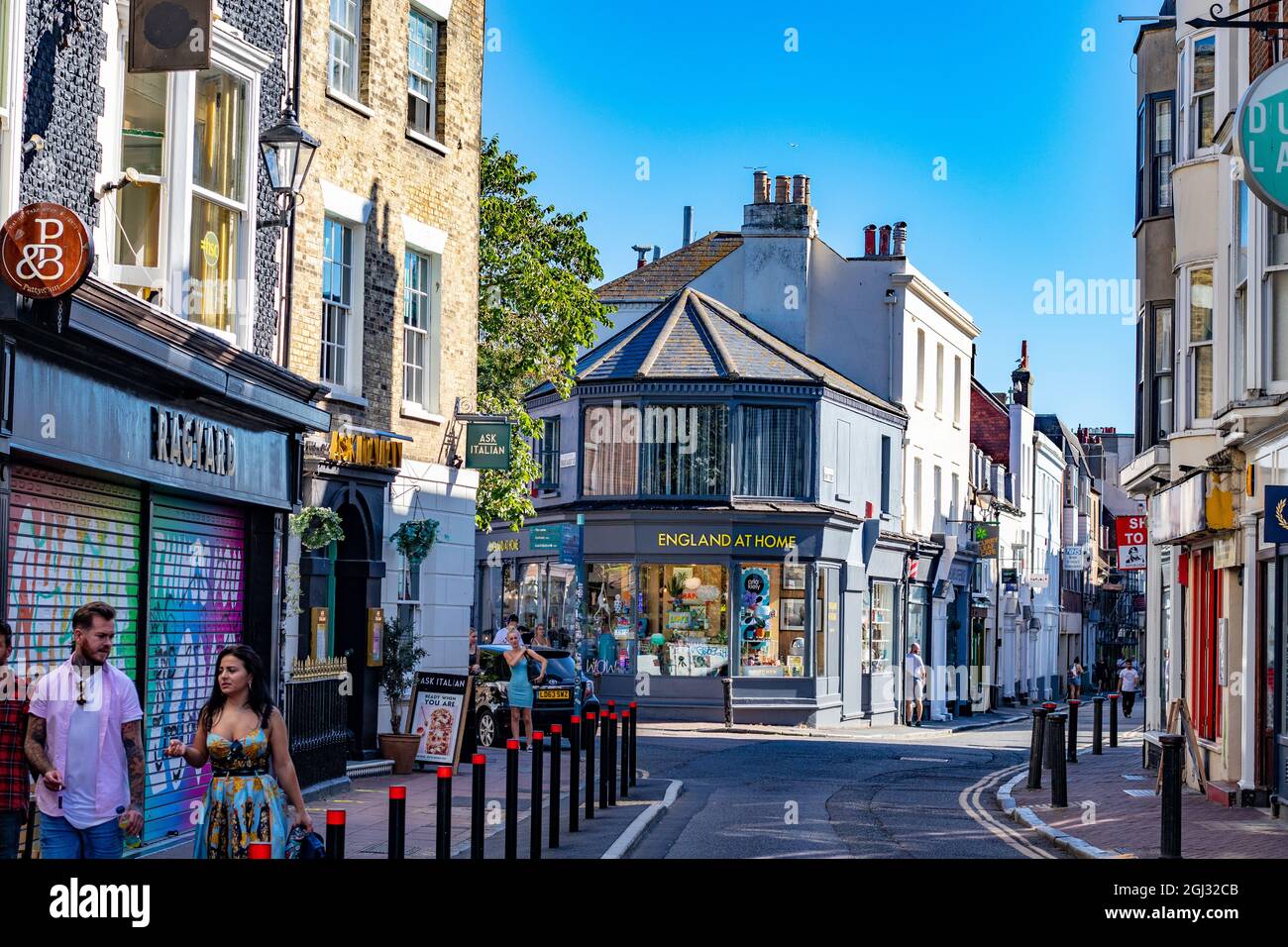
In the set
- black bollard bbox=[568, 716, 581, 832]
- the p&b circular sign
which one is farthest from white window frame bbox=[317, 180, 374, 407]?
the p&b circular sign

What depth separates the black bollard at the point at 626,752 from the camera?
18094 millimetres

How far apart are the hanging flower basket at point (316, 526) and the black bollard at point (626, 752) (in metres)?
3.69

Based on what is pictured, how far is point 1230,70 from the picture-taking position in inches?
746

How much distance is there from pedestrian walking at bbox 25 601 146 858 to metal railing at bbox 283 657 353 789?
24.9 ft

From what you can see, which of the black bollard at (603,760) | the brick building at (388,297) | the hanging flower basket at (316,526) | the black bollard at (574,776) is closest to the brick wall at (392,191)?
the brick building at (388,297)

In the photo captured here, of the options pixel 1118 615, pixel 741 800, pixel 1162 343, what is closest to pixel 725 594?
pixel 1162 343

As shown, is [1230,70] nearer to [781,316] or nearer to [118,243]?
[118,243]

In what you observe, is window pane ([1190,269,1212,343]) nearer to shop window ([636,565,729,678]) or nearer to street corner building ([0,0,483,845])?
street corner building ([0,0,483,845])

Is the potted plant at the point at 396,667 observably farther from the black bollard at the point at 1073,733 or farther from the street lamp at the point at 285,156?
the black bollard at the point at 1073,733

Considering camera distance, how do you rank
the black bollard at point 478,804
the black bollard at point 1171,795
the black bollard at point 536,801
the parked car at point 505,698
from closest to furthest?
the black bollard at point 478,804
the black bollard at point 536,801
the black bollard at point 1171,795
the parked car at point 505,698

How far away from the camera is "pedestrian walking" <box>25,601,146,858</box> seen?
8.30 meters

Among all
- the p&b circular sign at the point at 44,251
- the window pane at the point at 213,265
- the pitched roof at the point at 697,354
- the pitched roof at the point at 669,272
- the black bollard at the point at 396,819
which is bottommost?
the black bollard at the point at 396,819

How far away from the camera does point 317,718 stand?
1711cm
